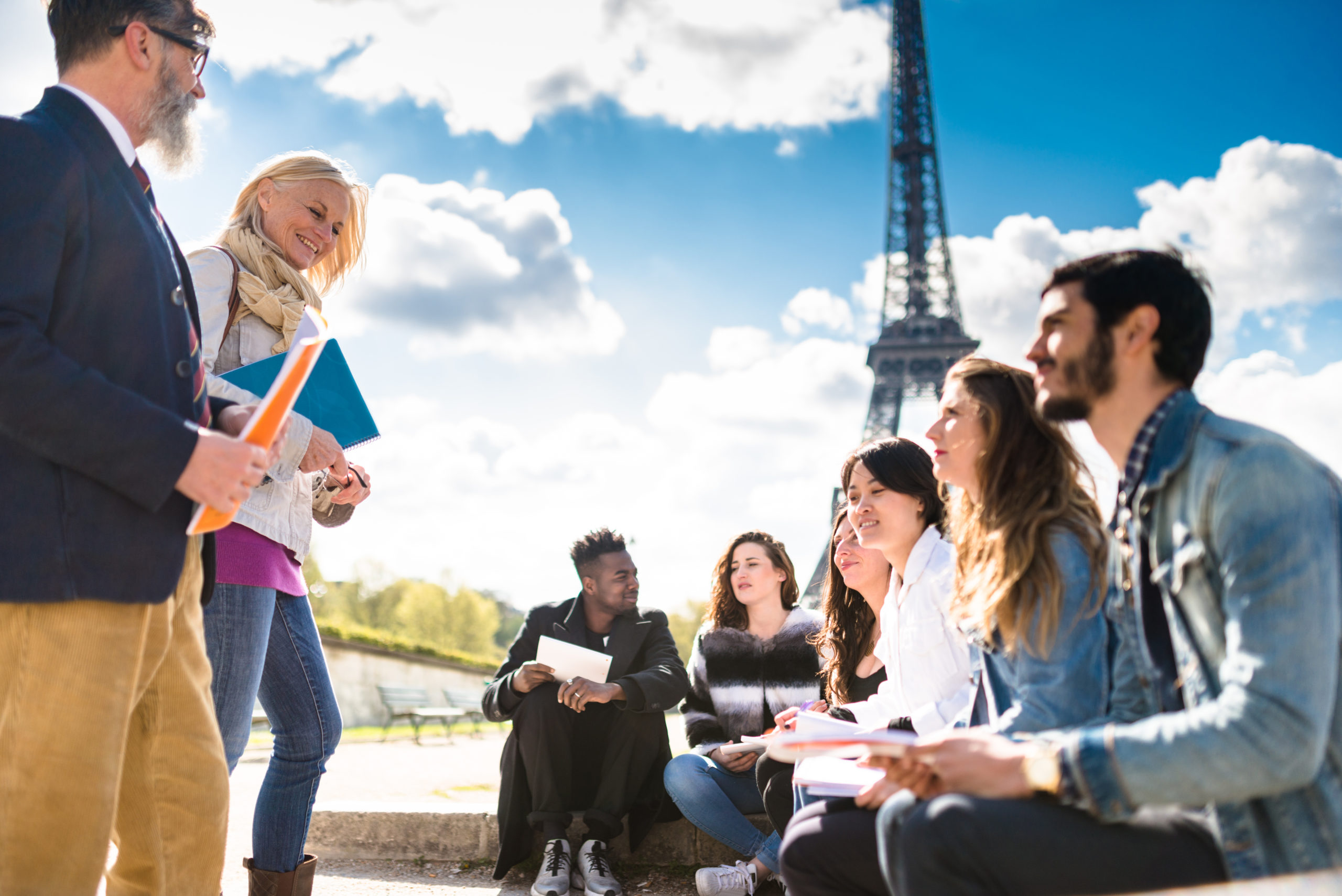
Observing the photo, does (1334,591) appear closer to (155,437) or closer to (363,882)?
(155,437)

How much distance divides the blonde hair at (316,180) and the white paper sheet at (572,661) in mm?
1833

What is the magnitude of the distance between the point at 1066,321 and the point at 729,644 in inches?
116

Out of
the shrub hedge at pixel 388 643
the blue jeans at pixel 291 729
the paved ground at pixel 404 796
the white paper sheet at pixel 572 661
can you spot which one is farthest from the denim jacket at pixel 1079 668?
the shrub hedge at pixel 388 643

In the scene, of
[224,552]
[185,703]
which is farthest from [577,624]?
[185,703]

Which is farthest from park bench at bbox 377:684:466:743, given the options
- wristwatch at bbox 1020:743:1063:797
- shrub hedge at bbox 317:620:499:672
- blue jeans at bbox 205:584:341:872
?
wristwatch at bbox 1020:743:1063:797

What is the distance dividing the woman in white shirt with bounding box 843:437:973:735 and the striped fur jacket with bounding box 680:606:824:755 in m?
1.03

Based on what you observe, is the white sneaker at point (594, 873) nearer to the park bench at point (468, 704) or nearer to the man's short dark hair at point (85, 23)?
the man's short dark hair at point (85, 23)

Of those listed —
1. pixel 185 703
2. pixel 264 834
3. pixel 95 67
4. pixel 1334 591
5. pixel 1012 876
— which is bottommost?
pixel 264 834

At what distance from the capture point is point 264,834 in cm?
276

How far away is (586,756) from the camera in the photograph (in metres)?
4.28

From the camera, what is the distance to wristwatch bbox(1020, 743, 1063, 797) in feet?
4.91

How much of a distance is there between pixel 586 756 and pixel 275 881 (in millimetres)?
1712

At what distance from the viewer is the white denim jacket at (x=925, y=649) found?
98.3 inches

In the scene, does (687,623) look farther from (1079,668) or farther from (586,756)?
(1079,668)
